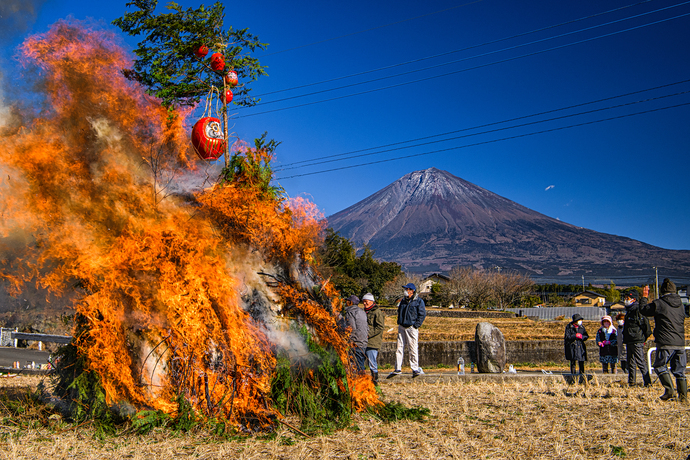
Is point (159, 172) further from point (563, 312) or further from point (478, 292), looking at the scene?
point (478, 292)

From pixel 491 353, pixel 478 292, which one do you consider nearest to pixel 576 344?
pixel 491 353

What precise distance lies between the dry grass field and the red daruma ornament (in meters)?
4.10

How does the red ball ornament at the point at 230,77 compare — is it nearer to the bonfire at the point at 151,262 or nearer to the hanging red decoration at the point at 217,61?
the hanging red decoration at the point at 217,61

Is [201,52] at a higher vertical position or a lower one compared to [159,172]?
higher

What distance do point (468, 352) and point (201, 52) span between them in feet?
44.2

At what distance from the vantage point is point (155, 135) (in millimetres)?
7379

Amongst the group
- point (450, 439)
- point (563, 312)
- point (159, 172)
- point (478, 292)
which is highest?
point (159, 172)

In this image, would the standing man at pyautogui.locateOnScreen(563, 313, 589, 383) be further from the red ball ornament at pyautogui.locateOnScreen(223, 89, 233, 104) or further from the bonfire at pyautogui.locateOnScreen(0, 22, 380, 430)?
the red ball ornament at pyautogui.locateOnScreen(223, 89, 233, 104)

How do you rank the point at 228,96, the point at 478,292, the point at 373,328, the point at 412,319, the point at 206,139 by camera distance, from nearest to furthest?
the point at 206,139, the point at 228,96, the point at 373,328, the point at 412,319, the point at 478,292

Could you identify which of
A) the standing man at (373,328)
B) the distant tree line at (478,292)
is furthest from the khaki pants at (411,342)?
the distant tree line at (478,292)

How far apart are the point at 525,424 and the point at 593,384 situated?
4421 mm

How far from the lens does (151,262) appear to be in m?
6.43

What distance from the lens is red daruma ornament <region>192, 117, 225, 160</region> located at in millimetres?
7727

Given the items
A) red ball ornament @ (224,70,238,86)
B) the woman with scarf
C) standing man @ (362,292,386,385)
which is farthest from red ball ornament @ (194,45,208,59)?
the woman with scarf
